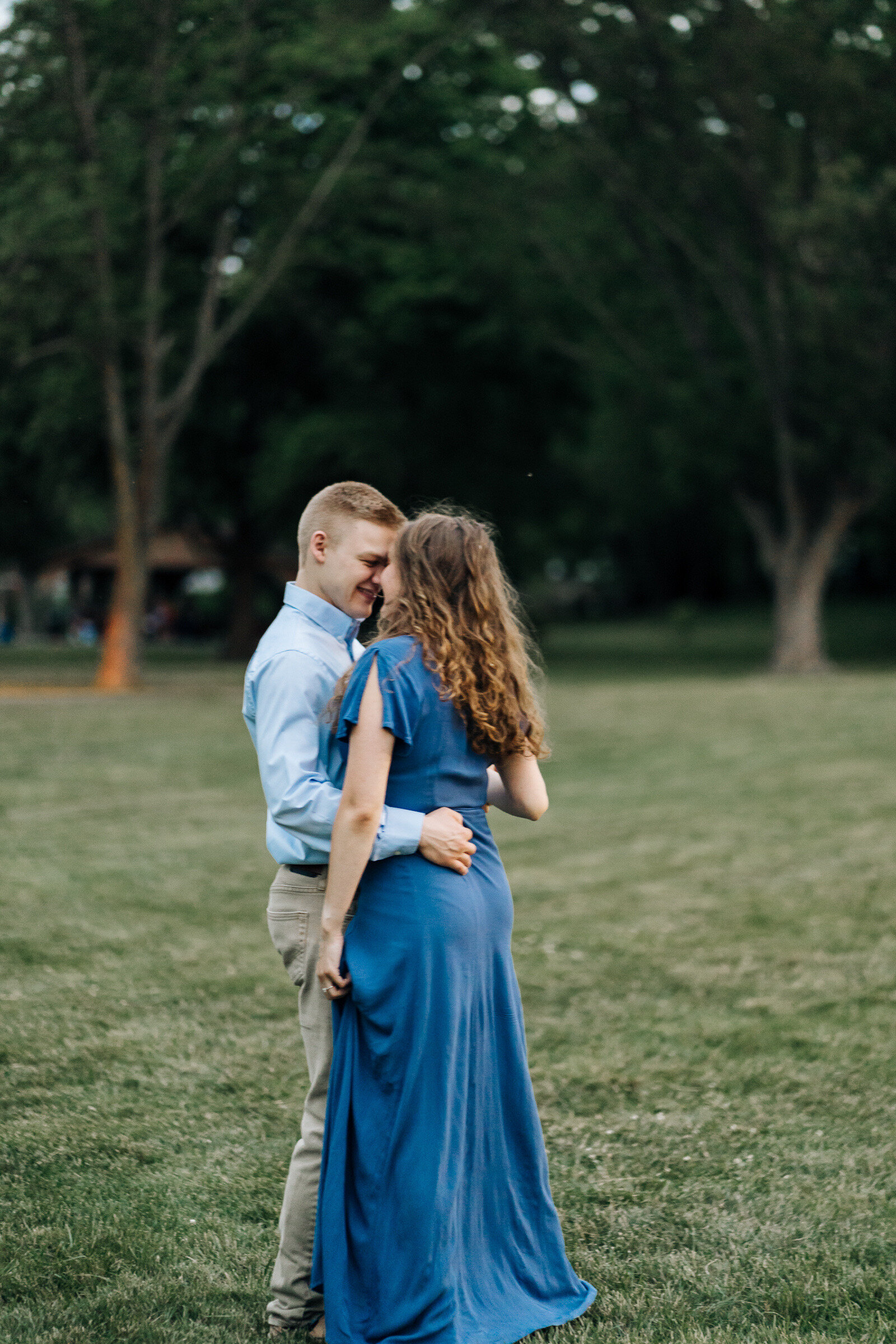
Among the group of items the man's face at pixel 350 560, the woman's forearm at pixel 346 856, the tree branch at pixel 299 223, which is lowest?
the woman's forearm at pixel 346 856

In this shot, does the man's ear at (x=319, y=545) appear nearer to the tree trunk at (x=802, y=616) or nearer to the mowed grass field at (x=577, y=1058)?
the mowed grass field at (x=577, y=1058)

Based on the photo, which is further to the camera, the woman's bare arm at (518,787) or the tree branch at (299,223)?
the tree branch at (299,223)

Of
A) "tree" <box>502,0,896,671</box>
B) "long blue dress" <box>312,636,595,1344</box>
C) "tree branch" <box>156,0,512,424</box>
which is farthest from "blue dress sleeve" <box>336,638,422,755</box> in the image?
"tree" <box>502,0,896,671</box>

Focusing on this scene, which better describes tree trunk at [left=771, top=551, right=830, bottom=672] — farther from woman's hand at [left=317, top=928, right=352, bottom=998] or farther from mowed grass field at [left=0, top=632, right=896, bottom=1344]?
woman's hand at [left=317, top=928, right=352, bottom=998]

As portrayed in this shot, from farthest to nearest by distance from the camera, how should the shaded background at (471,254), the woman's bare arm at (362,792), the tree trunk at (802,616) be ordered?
the tree trunk at (802,616), the shaded background at (471,254), the woman's bare arm at (362,792)

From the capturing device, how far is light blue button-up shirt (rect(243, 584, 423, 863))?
329cm

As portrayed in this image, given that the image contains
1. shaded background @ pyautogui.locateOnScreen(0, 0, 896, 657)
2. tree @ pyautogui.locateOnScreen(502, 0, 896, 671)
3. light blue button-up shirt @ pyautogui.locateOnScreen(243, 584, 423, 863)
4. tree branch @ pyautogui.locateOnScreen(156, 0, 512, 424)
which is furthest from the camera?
tree @ pyautogui.locateOnScreen(502, 0, 896, 671)

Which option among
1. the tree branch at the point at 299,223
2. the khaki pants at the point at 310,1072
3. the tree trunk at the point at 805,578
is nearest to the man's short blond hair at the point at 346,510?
the khaki pants at the point at 310,1072

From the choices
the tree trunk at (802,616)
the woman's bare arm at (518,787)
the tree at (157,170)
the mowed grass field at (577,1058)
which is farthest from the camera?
the tree trunk at (802,616)

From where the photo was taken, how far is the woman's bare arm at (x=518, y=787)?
11.2ft

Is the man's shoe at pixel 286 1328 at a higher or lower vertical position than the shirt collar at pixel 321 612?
lower

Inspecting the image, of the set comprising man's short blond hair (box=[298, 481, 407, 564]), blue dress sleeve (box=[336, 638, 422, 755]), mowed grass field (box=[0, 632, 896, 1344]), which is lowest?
mowed grass field (box=[0, 632, 896, 1344])

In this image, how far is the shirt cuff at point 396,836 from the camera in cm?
321

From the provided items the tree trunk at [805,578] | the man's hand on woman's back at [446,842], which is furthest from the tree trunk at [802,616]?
the man's hand on woman's back at [446,842]
